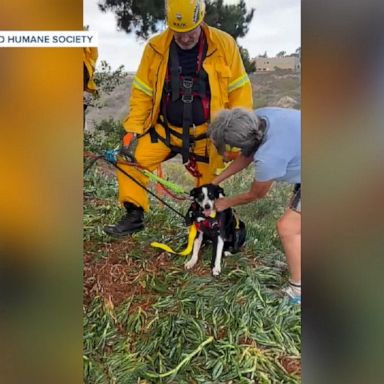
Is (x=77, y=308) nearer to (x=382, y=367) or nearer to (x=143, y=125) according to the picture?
(x=143, y=125)

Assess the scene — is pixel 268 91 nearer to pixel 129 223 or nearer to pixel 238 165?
pixel 238 165

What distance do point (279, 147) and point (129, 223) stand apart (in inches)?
30.3

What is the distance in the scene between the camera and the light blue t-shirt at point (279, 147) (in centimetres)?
215

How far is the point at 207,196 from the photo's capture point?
221 centimetres

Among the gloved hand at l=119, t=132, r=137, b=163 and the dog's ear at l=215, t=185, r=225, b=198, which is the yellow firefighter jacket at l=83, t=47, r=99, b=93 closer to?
the gloved hand at l=119, t=132, r=137, b=163

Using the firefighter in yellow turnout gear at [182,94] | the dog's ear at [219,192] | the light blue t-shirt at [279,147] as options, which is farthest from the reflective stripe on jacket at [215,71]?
the dog's ear at [219,192]

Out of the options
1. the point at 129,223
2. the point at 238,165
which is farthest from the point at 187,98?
the point at 129,223

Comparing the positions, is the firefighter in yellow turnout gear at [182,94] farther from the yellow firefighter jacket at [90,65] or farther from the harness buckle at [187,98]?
the yellow firefighter jacket at [90,65]

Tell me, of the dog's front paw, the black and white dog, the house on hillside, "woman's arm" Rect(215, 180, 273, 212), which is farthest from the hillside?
the dog's front paw

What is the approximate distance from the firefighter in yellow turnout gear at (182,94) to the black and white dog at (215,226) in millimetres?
68

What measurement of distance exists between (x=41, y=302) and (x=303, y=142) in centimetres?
140

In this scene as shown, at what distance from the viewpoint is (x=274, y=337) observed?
2.16 metres

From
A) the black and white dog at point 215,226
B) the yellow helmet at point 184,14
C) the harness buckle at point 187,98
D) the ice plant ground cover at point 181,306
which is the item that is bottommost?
the ice plant ground cover at point 181,306

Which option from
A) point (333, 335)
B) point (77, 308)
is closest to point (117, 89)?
point (77, 308)
